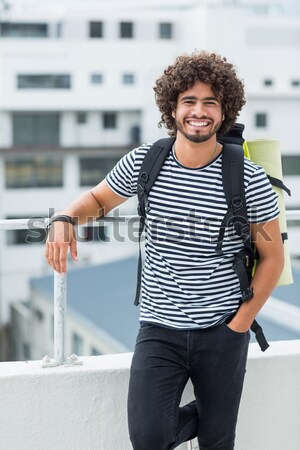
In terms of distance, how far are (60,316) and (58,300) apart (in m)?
0.07

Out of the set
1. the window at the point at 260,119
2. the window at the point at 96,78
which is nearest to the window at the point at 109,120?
the window at the point at 96,78

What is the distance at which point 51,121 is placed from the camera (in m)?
42.9

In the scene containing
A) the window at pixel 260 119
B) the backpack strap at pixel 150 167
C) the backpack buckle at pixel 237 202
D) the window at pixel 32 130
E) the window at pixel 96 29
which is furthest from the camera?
the window at pixel 260 119

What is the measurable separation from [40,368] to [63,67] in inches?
1583

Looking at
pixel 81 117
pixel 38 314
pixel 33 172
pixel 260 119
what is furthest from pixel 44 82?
pixel 38 314

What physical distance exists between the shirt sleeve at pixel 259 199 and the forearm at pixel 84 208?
23.8 inches

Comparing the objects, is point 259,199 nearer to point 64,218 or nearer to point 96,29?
point 64,218

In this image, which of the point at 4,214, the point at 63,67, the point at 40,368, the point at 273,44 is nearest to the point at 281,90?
the point at 273,44

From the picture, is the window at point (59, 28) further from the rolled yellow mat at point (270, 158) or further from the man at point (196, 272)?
the man at point (196, 272)

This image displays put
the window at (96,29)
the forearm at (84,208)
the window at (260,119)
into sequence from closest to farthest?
the forearm at (84,208) → the window at (96,29) → the window at (260,119)

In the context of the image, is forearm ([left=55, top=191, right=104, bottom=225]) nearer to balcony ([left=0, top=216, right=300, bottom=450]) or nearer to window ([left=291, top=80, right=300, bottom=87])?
balcony ([left=0, top=216, right=300, bottom=450])

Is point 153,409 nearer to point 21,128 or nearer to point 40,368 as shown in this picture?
point 40,368

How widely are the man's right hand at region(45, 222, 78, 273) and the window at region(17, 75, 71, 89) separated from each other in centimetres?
3956

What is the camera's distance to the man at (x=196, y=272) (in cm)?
246
